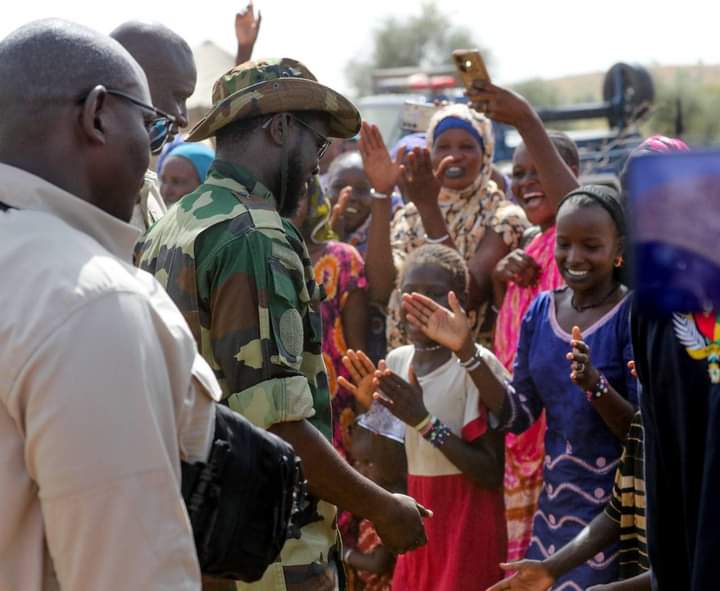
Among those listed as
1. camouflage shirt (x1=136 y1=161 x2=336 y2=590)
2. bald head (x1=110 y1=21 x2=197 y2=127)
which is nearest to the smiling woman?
bald head (x1=110 y1=21 x2=197 y2=127)

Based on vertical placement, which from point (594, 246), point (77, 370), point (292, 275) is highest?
point (77, 370)

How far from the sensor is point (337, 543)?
3225 mm

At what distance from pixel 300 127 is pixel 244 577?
59.4 inches

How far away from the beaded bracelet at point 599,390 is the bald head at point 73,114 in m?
2.20

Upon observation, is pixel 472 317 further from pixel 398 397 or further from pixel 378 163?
pixel 398 397

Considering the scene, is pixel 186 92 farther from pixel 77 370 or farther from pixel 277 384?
pixel 77 370

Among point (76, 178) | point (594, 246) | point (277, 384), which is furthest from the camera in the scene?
point (594, 246)

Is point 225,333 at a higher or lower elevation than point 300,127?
lower

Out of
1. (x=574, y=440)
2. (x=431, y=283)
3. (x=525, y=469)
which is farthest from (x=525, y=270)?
(x=574, y=440)

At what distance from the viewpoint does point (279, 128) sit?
3.30 metres

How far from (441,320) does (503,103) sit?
1005mm

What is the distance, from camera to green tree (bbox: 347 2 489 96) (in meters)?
56.5

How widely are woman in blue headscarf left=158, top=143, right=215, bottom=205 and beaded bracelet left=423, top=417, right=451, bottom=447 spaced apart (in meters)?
2.08

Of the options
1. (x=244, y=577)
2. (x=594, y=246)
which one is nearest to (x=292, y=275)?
(x=244, y=577)
